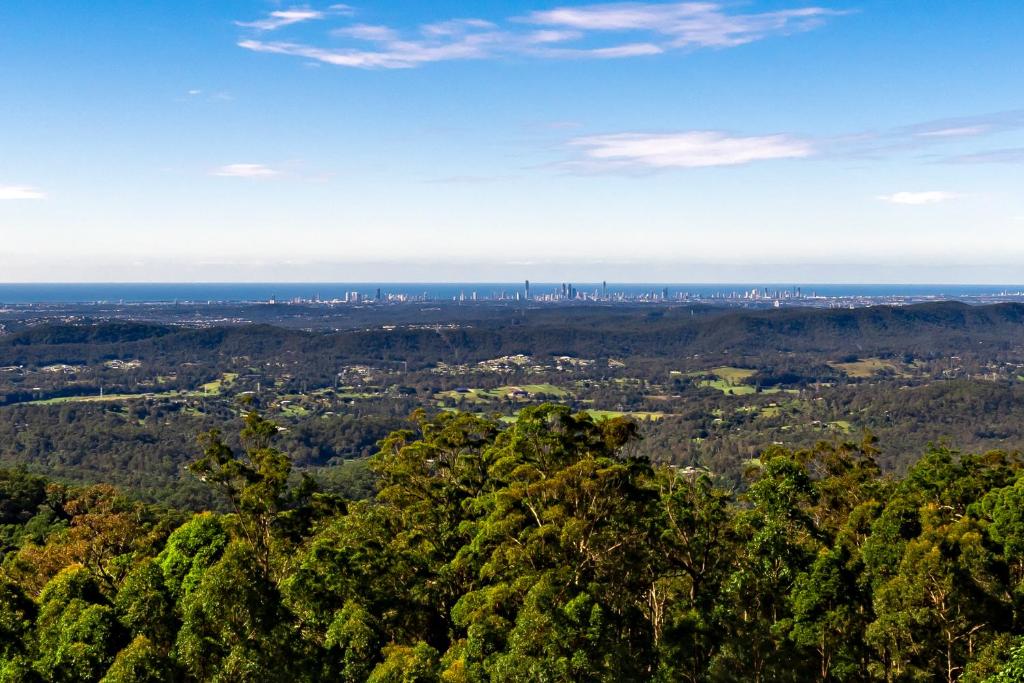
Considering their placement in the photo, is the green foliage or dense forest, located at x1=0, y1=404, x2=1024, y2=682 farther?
dense forest, located at x1=0, y1=404, x2=1024, y2=682

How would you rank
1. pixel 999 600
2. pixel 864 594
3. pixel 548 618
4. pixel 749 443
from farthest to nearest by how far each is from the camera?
pixel 749 443 → pixel 864 594 → pixel 999 600 → pixel 548 618

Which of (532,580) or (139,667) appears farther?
(532,580)

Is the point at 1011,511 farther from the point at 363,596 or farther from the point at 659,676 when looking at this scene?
the point at 363,596

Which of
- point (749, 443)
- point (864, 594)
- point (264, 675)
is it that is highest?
point (264, 675)

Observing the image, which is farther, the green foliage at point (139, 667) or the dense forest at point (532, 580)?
the dense forest at point (532, 580)

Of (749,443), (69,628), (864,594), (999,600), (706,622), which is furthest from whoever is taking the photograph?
(749,443)

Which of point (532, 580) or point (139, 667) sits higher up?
point (532, 580)

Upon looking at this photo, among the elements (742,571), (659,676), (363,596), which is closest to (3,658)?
(363,596)

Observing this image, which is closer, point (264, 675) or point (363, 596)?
point (264, 675)
